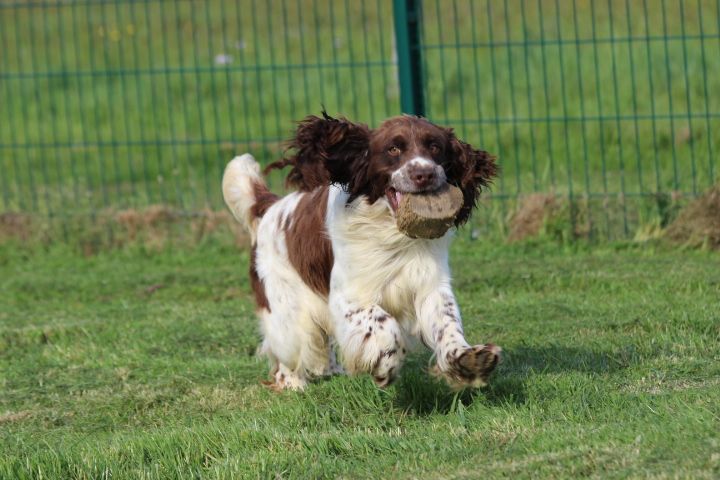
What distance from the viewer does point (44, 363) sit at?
6.80 metres

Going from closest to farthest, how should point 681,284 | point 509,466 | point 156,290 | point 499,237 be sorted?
point 509,466 < point 681,284 < point 156,290 < point 499,237

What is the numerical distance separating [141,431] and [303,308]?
3.15 feet

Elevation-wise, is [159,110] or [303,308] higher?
[159,110]

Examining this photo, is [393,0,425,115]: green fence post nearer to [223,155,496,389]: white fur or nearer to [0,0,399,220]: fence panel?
[0,0,399,220]: fence panel

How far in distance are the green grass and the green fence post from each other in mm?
1248

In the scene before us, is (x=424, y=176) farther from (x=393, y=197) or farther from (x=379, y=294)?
(x=379, y=294)

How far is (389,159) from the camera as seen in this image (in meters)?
5.12

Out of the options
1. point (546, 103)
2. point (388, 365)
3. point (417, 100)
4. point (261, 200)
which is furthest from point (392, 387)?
point (546, 103)

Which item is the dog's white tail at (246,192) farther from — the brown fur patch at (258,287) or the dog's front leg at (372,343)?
the dog's front leg at (372,343)

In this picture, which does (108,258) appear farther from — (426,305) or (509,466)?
(509,466)

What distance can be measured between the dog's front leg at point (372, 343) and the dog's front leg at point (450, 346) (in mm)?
127

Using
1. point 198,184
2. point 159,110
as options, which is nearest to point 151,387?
point 198,184

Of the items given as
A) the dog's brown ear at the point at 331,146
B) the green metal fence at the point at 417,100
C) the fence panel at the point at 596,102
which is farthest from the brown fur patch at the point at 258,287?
the fence panel at the point at 596,102

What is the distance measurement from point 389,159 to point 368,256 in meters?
0.42
